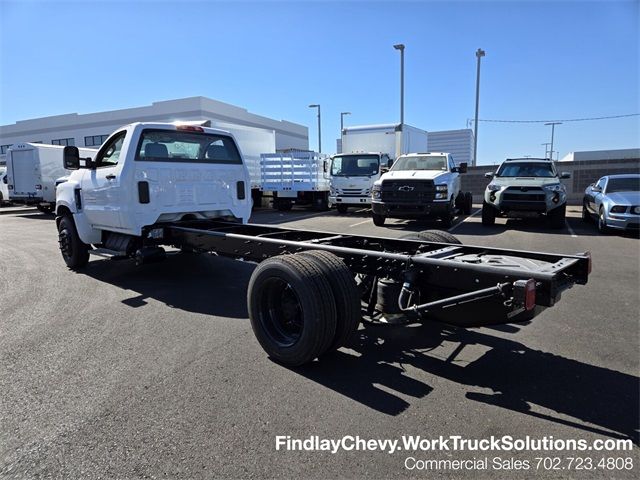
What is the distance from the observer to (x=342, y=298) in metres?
3.41

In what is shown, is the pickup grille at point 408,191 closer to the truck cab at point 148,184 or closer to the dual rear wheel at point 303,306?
the truck cab at point 148,184

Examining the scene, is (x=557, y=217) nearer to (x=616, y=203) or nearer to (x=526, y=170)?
(x=616, y=203)

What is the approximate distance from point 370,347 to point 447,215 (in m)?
9.11

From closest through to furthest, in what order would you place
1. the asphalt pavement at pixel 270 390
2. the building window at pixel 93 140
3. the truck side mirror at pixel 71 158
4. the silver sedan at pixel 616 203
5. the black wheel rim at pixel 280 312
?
1. the asphalt pavement at pixel 270 390
2. the black wheel rim at pixel 280 312
3. the truck side mirror at pixel 71 158
4. the silver sedan at pixel 616 203
5. the building window at pixel 93 140

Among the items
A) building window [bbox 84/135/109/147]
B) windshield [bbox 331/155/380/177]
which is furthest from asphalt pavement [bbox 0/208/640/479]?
building window [bbox 84/135/109/147]

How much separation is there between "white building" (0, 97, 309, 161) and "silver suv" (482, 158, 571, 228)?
3013cm

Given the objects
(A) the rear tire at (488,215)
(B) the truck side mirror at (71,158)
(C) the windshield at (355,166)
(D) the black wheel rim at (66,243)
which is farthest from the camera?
(C) the windshield at (355,166)

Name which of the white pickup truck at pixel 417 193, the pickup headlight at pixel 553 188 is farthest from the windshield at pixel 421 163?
the pickup headlight at pixel 553 188

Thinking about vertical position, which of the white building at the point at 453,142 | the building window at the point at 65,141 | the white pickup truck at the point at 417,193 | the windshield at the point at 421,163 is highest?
the building window at the point at 65,141

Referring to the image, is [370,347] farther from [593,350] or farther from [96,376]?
[96,376]

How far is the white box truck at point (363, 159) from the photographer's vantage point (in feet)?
55.6

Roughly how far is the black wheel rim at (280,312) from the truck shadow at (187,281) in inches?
44.3

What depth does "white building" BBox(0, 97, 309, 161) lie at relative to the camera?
140 ft

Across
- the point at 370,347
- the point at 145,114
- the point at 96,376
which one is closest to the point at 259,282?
the point at 370,347
